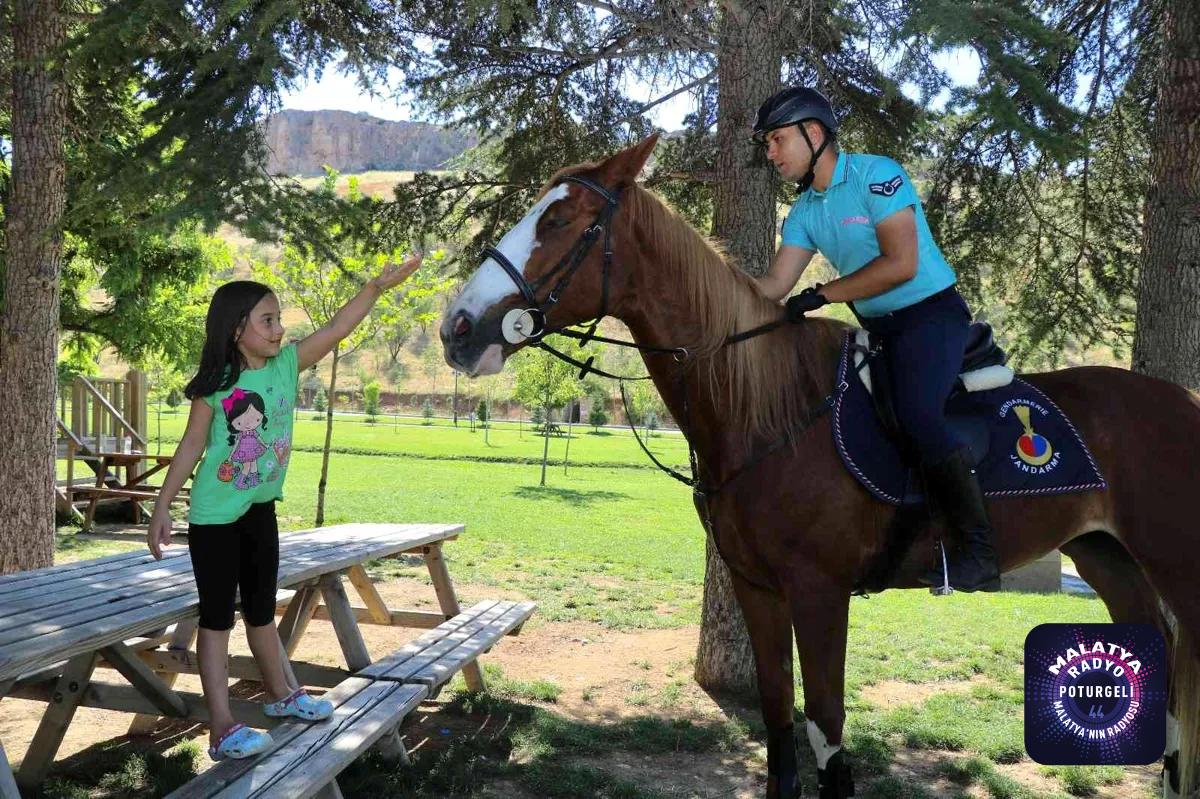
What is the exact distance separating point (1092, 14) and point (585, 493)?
51.3 ft

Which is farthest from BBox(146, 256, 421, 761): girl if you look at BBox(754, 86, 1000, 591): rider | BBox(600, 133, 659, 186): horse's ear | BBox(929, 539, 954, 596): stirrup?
BBox(929, 539, 954, 596): stirrup

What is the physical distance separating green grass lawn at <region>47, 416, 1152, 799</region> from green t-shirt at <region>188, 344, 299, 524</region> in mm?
1682

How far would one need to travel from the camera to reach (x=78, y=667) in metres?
3.83

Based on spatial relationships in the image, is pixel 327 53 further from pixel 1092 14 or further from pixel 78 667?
pixel 1092 14

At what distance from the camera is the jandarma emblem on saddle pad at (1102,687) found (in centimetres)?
392

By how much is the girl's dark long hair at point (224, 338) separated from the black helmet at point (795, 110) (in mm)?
2018

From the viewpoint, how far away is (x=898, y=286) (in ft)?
10.9

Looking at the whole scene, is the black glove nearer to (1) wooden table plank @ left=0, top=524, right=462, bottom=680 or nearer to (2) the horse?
(2) the horse

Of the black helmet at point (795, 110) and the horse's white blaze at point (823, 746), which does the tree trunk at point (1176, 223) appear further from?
the horse's white blaze at point (823, 746)

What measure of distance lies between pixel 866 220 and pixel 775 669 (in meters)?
1.83

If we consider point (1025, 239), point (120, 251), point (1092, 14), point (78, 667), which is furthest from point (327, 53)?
point (120, 251)

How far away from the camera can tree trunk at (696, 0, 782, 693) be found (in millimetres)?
5641

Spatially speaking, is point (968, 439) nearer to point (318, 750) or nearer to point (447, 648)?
point (318, 750)

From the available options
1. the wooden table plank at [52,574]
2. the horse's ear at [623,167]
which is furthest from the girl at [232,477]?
the wooden table plank at [52,574]
